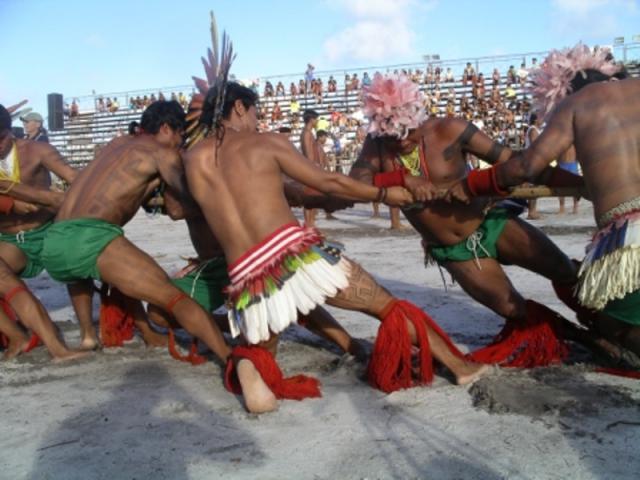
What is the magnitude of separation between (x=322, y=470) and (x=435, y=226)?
1969 mm

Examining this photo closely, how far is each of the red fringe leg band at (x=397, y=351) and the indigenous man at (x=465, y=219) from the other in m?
0.57

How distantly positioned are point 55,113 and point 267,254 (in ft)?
86.2

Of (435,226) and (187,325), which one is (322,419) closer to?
(187,325)

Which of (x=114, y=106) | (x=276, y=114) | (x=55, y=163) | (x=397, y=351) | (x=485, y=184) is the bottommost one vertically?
(x=397, y=351)

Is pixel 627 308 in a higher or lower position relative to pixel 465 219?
lower

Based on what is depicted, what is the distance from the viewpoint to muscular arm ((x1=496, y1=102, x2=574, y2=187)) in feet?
10.7

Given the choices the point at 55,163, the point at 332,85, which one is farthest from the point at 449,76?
the point at 55,163

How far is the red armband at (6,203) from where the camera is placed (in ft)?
15.6

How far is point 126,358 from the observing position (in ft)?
14.7

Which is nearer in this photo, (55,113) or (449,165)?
(449,165)

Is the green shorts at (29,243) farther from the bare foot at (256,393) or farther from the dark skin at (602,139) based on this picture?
the dark skin at (602,139)

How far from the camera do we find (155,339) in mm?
4805

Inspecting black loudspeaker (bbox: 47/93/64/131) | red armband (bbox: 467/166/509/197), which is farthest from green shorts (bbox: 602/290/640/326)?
black loudspeaker (bbox: 47/93/64/131)

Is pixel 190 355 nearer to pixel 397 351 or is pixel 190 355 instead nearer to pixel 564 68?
pixel 397 351
